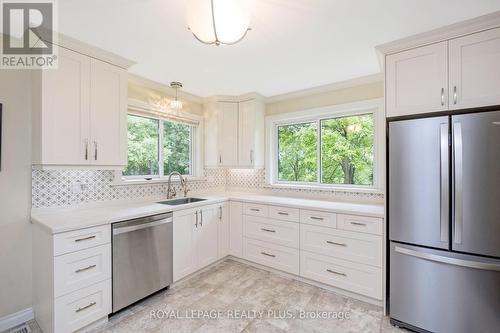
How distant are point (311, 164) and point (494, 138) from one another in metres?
2.04

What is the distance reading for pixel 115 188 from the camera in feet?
8.87

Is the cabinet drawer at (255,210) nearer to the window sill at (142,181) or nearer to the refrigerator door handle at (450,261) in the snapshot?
the window sill at (142,181)

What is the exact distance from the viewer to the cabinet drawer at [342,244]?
7.40ft

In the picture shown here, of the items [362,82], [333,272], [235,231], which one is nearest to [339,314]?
[333,272]

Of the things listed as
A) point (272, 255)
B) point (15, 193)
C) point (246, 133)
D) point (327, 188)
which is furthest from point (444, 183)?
point (15, 193)

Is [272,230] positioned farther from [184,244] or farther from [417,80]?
[417,80]

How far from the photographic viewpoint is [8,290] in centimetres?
197

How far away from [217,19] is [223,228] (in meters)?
2.59

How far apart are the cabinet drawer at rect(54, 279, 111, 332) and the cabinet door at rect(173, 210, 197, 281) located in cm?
73

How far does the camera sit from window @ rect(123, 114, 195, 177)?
9.84ft

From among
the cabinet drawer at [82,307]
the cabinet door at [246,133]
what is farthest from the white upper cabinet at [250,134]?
the cabinet drawer at [82,307]

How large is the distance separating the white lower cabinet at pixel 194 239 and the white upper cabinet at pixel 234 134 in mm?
885

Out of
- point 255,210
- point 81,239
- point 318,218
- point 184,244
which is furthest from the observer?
point 255,210

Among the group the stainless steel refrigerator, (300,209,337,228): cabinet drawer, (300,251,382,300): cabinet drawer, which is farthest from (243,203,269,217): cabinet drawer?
the stainless steel refrigerator
